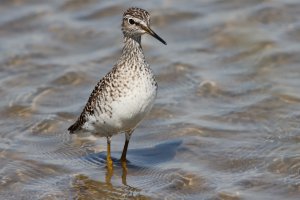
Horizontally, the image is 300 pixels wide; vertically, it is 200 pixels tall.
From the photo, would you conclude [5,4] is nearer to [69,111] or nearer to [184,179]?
[69,111]

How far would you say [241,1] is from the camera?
1709 centimetres

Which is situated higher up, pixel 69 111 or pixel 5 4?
pixel 5 4

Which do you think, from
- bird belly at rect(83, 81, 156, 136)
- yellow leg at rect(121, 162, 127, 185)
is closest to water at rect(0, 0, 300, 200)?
yellow leg at rect(121, 162, 127, 185)

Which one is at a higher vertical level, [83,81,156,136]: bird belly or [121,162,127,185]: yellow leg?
[83,81,156,136]: bird belly

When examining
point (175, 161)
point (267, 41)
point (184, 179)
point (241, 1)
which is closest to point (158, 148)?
point (175, 161)

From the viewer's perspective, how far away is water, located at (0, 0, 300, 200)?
11.2 m

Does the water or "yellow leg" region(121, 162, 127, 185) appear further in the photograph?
"yellow leg" region(121, 162, 127, 185)

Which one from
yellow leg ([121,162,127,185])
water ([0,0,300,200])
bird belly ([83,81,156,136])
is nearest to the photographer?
bird belly ([83,81,156,136])

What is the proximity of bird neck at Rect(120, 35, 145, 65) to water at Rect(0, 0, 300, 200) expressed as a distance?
5.73 ft

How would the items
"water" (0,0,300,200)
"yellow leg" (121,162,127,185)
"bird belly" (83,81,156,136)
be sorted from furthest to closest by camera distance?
"yellow leg" (121,162,127,185) < "water" (0,0,300,200) < "bird belly" (83,81,156,136)

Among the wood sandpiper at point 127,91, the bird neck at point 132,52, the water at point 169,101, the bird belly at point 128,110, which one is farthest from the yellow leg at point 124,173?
the bird neck at point 132,52

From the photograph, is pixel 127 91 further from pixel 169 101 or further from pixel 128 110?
pixel 169 101

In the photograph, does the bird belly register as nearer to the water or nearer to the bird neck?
the bird neck

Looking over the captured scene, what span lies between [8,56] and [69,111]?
284cm
